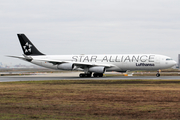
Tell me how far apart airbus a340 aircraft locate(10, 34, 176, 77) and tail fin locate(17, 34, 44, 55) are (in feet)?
6.29

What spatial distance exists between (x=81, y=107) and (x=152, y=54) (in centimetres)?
3739

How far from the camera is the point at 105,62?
5206 cm

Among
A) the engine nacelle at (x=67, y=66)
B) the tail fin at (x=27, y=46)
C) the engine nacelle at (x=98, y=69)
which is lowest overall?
the engine nacelle at (x=98, y=69)

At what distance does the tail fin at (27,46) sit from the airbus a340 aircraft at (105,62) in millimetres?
1917

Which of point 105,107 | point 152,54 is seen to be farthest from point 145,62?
point 105,107

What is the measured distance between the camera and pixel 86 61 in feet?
177

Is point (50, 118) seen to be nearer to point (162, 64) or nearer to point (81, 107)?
point (81, 107)

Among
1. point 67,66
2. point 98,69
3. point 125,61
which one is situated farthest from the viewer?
point 125,61

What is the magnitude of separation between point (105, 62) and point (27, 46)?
656 inches

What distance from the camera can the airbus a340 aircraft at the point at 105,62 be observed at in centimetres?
4928

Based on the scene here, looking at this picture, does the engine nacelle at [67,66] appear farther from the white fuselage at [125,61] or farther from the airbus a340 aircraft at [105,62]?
the white fuselage at [125,61]

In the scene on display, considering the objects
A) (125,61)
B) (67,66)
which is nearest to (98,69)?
(125,61)

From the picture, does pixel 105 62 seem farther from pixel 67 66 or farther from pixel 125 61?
pixel 67 66

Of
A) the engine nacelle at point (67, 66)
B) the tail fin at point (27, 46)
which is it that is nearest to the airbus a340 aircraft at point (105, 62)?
the engine nacelle at point (67, 66)
